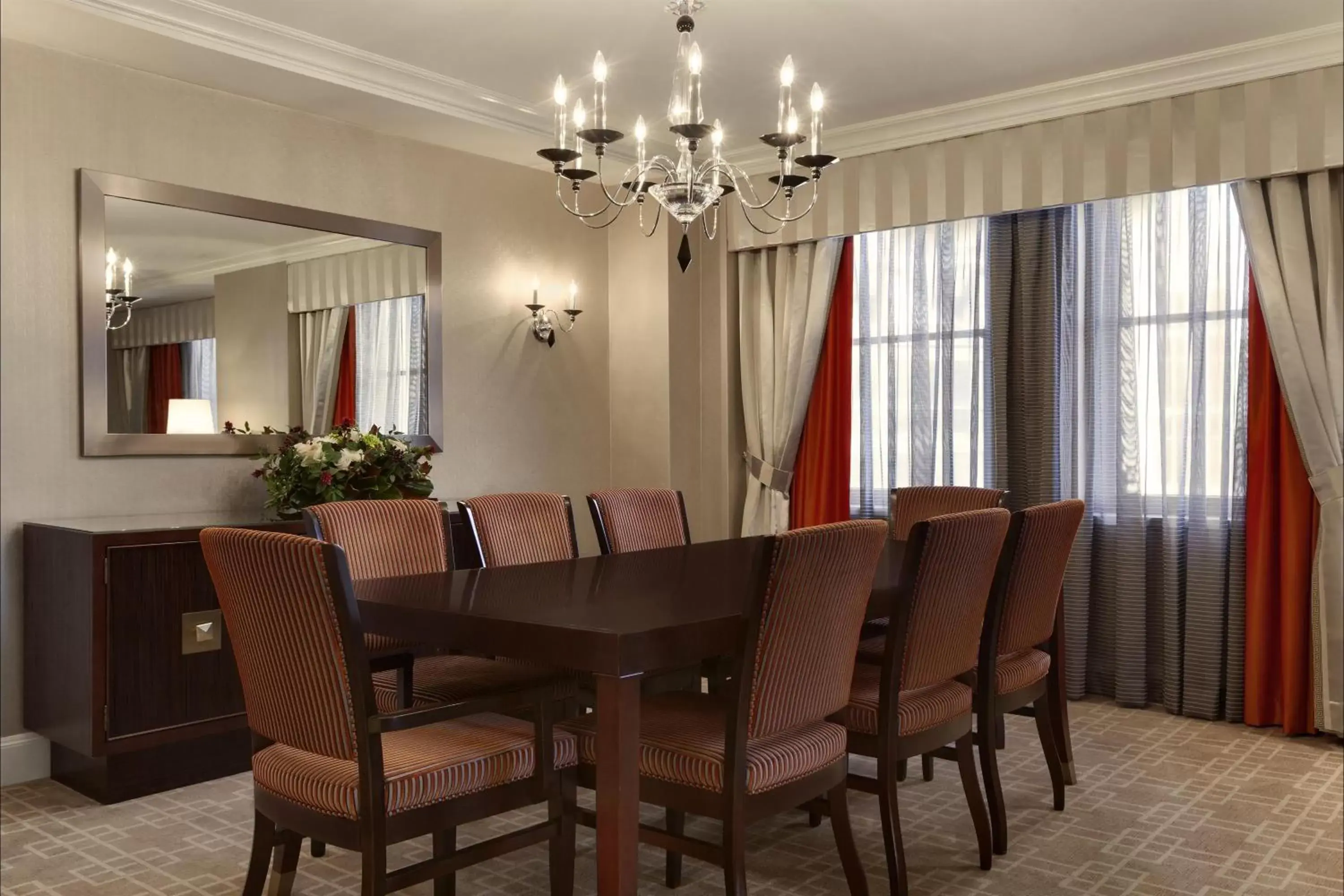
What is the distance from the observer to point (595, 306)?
5.89m

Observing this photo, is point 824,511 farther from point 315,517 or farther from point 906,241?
point 315,517

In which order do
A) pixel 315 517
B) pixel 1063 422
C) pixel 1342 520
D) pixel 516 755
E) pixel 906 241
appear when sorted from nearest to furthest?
1. pixel 516 755
2. pixel 315 517
3. pixel 1342 520
4. pixel 1063 422
5. pixel 906 241

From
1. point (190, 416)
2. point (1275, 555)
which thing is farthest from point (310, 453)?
point (1275, 555)

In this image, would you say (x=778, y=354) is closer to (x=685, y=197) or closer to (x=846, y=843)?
(x=685, y=197)

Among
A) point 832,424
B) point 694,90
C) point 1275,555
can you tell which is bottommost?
point 1275,555

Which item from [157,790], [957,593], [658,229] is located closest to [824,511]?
[658,229]

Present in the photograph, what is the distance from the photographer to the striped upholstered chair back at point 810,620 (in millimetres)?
2229

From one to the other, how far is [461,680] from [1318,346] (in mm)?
3423

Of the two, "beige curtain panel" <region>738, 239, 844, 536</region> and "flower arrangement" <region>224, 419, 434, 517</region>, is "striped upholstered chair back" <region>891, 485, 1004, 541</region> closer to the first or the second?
"beige curtain panel" <region>738, 239, 844, 536</region>

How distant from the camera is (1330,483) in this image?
4148mm

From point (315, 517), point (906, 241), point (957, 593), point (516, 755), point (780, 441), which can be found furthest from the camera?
point (780, 441)

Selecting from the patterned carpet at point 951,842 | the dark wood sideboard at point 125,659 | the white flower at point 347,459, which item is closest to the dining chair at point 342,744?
the patterned carpet at point 951,842

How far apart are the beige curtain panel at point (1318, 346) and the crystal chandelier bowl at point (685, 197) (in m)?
2.48

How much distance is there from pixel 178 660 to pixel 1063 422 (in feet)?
12.3
